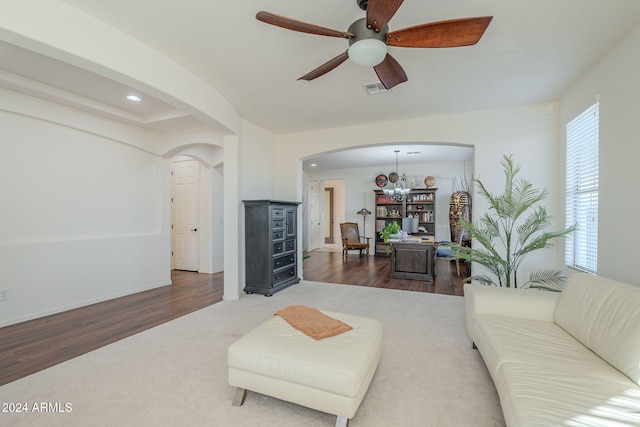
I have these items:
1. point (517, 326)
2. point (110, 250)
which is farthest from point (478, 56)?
point (110, 250)

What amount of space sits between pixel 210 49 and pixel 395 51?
5.37 feet

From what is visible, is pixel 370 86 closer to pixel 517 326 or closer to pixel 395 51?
pixel 395 51

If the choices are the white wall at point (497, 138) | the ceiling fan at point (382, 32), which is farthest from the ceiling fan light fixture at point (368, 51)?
the white wall at point (497, 138)

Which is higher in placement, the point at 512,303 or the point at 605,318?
the point at 605,318

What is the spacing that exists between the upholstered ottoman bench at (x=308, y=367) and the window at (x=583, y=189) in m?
2.63

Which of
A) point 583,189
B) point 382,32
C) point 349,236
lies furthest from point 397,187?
point 382,32

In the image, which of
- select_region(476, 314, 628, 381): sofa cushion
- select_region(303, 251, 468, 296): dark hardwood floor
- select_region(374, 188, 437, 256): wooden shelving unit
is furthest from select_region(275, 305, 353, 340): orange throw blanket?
select_region(374, 188, 437, 256): wooden shelving unit

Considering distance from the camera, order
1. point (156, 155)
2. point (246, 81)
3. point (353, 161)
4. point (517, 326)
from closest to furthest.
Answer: point (517, 326), point (246, 81), point (156, 155), point (353, 161)

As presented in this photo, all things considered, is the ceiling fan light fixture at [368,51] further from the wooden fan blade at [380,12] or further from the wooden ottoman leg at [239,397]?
the wooden ottoman leg at [239,397]

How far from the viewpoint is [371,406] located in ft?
5.84

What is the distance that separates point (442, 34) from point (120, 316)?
13.7ft

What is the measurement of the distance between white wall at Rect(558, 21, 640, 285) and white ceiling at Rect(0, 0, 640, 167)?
0.19 m

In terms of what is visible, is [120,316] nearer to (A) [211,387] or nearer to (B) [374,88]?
(A) [211,387]

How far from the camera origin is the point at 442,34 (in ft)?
5.71
